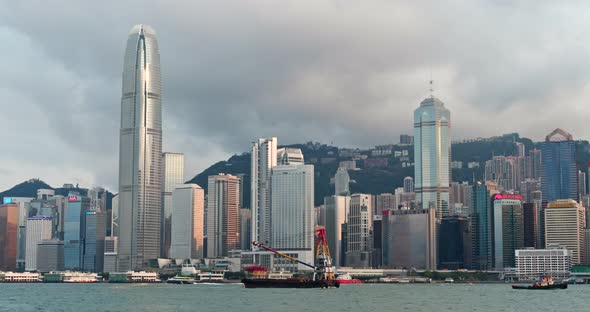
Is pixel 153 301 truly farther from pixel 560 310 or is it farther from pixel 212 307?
pixel 560 310

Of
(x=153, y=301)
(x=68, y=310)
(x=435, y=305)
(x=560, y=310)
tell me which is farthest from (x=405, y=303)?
(x=68, y=310)

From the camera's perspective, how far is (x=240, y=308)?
171000mm

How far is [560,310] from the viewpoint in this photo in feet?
549

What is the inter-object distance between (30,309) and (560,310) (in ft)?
307

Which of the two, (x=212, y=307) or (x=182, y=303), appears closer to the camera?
(x=212, y=307)

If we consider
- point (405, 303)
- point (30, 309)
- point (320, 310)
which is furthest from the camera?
point (405, 303)

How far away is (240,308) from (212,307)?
6886 millimetres

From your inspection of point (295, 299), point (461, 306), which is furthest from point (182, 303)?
point (461, 306)

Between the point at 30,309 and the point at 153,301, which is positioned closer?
the point at 30,309

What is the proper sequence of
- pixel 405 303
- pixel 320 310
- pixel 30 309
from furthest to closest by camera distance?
pixel 405 303 < pixel 30 309 < pixel 320 310

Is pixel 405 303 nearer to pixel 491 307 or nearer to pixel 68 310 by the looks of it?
pixel 491 307

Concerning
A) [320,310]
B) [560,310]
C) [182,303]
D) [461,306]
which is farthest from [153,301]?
[560,310]

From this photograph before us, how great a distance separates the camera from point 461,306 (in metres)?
180

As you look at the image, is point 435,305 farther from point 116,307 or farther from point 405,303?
point 116,307
